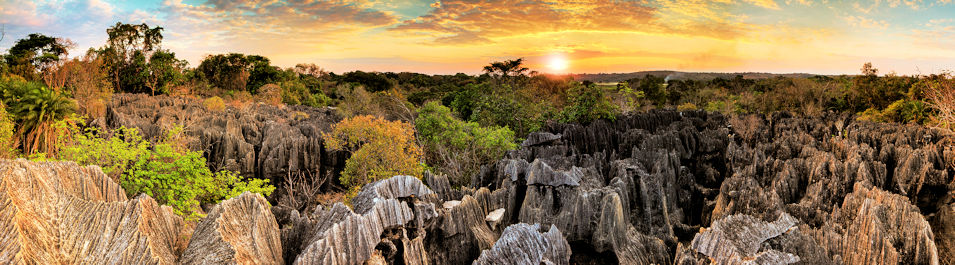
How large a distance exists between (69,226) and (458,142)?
16.9m

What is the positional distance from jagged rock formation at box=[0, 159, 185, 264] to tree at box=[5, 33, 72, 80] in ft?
183

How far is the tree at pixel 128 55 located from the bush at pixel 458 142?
43849 millimetres

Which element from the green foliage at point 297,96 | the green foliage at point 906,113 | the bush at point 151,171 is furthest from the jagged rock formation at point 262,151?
the green foliage at point 297,96

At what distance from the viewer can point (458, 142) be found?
20.7m

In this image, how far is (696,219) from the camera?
42.9 feet

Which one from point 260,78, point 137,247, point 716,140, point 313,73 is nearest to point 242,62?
point 260,78

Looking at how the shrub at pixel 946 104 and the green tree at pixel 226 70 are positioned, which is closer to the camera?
the shrub at pixel 946 104

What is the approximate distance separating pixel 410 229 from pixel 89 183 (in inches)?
159

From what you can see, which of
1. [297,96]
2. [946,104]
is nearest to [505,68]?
[946,104]

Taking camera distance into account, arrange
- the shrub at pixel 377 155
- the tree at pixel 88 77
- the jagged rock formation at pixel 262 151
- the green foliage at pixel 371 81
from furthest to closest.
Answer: the green foliage at pixel 371 81
the tree at pixel 88 77
the jagged rock formation at pixel 262 151
the shrub at pixel 377 155

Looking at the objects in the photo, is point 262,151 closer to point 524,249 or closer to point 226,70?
point 524,249

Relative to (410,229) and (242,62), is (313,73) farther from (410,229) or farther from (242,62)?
(410,229)

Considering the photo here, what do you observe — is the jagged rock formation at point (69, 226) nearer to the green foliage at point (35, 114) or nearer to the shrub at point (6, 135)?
the shrub at point (6, 135)

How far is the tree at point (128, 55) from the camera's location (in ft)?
160
